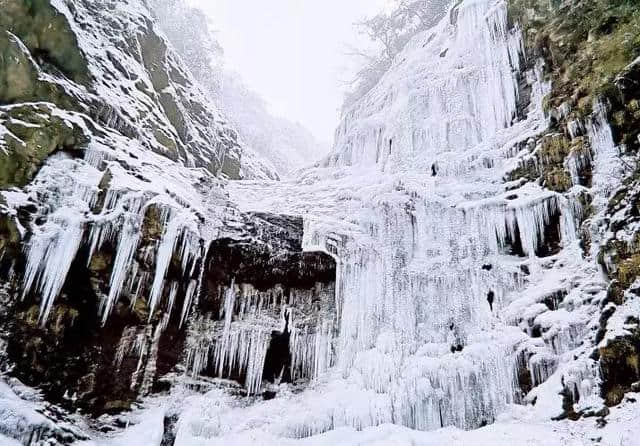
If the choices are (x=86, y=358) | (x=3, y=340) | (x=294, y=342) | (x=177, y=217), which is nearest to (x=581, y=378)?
(x=294, y=342)

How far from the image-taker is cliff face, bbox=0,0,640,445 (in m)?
8.17

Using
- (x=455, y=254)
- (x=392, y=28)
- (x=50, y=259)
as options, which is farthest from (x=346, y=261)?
(x=392, y=28)

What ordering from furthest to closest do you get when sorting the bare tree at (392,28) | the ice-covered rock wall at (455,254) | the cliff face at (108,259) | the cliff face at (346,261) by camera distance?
the bare tree at (392,28) → the cliff face at (108,259) → the ice-covered rock wall at (455,254) → the cliff face at (346,261)

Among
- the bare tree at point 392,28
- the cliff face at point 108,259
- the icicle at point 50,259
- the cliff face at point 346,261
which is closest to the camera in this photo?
the cliff face at point 346,261

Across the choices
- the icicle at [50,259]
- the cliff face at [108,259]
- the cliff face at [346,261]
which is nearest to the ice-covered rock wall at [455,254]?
the cliff face at [346,261]

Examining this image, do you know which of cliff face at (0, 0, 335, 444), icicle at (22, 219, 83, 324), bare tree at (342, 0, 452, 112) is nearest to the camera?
icicle at (22, 219, 83, 324)

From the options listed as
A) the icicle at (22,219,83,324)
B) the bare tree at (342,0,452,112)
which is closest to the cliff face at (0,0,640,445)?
the icicle at (22,219,83,324)

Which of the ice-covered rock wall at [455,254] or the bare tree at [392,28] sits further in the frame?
the bare tree at [392,28]

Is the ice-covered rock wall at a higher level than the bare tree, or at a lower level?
lower

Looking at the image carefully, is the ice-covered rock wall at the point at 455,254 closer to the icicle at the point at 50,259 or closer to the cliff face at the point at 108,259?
the cliff face at the point at 108,259

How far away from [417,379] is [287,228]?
450 centimetres

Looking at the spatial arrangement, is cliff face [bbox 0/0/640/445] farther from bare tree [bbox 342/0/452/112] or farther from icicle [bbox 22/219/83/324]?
bare tree [bbox 342/0/452/112]

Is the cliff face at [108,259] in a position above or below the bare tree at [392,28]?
below

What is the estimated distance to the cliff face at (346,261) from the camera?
8172 mm
